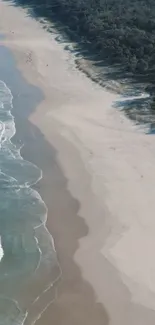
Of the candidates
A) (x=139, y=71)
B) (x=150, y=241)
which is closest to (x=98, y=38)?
(x=139, y=71)

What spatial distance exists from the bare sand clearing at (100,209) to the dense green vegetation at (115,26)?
13.5ft

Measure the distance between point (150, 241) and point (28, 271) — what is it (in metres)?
3.81

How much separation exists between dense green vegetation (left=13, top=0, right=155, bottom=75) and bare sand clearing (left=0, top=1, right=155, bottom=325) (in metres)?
4.12

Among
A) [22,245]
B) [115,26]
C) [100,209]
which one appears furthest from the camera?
[115,26]

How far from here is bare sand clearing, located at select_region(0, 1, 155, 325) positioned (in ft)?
49.0

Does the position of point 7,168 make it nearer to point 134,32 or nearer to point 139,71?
point 139,71

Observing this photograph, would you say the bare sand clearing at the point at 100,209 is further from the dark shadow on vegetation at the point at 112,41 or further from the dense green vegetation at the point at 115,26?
the dense green vegetation at the point at 115,26

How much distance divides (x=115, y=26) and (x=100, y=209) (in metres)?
26.6

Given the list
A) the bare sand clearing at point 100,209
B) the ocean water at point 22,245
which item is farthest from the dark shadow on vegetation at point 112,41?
the ocean water at point 22,245

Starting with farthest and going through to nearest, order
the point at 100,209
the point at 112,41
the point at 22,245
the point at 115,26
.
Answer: the point at 115,26 < the point at 112,41 < the point at 100,209 < the point at 22,245

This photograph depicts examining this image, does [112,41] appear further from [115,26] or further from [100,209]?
[100,209]

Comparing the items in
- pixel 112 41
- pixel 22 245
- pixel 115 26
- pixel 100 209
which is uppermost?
pixel 22 245

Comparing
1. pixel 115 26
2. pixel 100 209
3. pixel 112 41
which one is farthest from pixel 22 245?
pixel 115 26

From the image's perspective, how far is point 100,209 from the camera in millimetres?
19516
